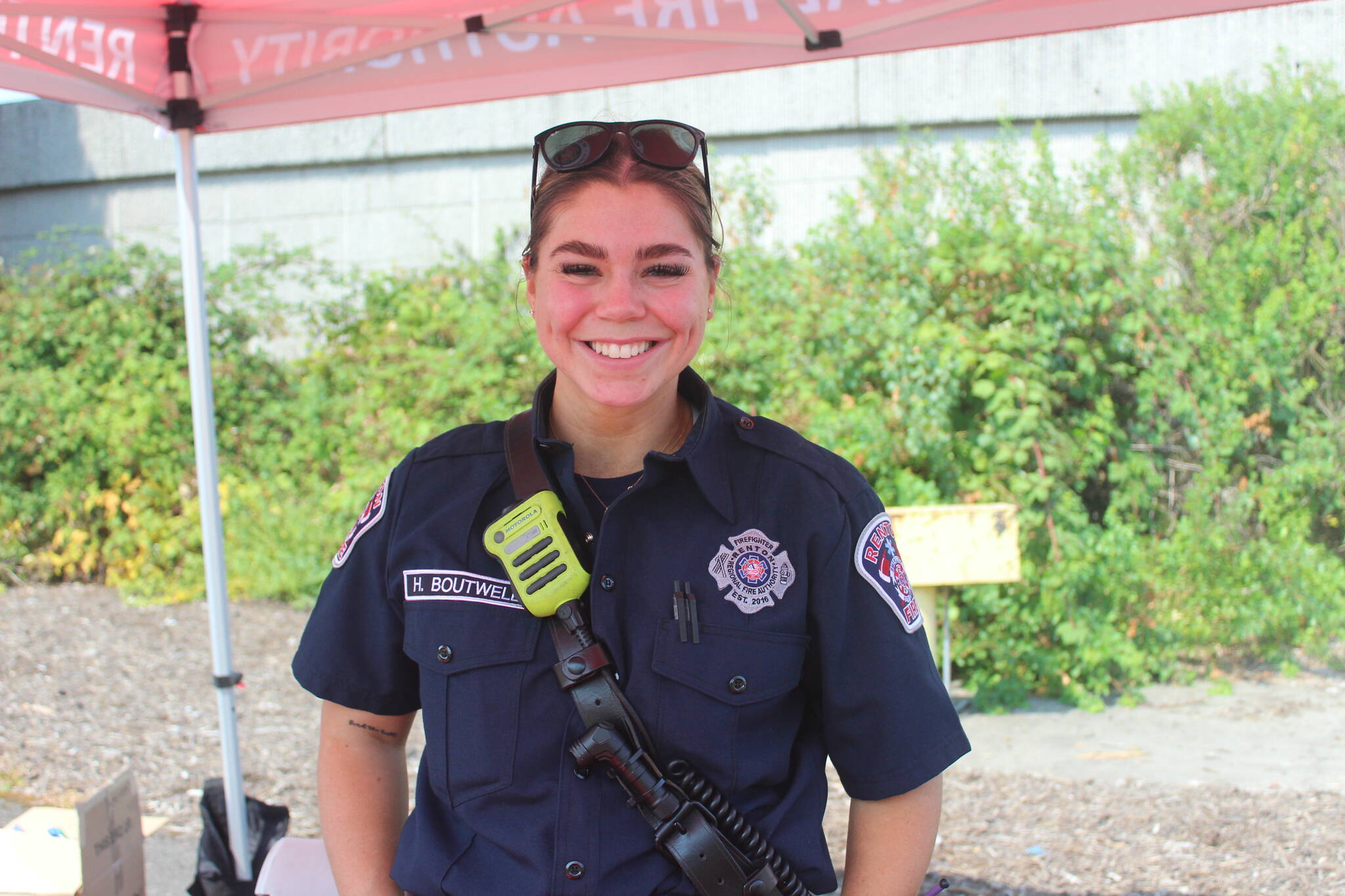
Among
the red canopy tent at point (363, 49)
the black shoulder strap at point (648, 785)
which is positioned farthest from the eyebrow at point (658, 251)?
the red canopy tent at point (363, 49)

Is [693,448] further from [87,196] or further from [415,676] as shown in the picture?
[87,196]

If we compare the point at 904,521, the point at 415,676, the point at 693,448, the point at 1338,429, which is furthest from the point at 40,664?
the point at 1338,429

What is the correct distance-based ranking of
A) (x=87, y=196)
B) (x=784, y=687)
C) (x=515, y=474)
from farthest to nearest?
(x=87, y=196) < (x=515, y=474) < (x=784, y=687)

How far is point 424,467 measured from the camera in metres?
1.77

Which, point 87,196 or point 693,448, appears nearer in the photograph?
point 693,448

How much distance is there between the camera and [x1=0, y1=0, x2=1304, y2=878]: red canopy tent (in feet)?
8.77

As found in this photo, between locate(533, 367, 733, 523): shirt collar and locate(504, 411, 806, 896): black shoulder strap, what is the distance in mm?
275

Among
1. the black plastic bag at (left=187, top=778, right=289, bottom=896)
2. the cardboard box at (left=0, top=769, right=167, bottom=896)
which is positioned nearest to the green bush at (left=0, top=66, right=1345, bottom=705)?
the black plastic bag at (left=187, top=778, right=289, bottom=896)

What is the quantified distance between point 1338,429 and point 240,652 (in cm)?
590

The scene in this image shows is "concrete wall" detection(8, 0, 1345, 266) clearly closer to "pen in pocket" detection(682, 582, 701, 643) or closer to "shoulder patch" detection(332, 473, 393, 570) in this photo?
"shoulder patch" detection(332, 473, 393, 570)

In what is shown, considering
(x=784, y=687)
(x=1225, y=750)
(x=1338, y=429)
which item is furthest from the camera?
(x=1338, y=429)

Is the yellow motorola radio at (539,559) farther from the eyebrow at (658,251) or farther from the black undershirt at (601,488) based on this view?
the eyebrow at (658,251)

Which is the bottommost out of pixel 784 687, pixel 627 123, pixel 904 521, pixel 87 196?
pixel 904 521

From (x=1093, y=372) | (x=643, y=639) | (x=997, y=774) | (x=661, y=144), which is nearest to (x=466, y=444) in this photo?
(x=643, y=639)
